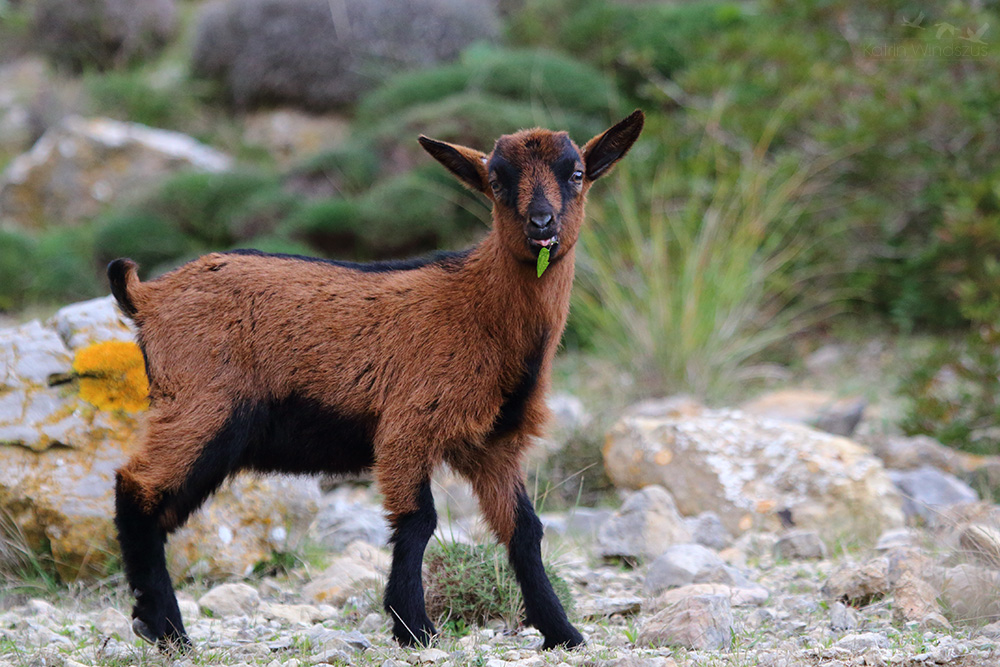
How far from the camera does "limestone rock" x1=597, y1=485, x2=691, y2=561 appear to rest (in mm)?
5062

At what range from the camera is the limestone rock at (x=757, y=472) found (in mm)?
5836

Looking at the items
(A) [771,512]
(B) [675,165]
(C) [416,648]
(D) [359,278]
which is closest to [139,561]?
(C) [416,648]

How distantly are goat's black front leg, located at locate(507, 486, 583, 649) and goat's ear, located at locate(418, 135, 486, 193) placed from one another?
1254 millimetres

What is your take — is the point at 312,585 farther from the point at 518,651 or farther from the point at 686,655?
the point at 686,655

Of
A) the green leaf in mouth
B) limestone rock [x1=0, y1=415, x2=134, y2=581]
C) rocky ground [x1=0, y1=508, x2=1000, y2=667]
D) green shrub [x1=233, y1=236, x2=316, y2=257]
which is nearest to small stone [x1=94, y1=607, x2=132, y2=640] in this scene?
rocky ground [x1=0, y1=508, x2=1000, y2=667]

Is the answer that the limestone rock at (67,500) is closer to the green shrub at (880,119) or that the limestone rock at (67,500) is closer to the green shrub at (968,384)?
the green shrub at (968,384)

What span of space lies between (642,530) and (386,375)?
1921mm

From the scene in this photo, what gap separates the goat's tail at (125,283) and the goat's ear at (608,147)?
73.1 inches

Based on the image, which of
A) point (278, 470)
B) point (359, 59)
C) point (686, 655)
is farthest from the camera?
point (359, 59)

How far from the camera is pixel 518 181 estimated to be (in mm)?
3746

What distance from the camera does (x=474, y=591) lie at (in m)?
4.16

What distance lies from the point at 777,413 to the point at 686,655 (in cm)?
455

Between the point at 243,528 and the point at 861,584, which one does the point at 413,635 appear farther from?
the point at 861,584

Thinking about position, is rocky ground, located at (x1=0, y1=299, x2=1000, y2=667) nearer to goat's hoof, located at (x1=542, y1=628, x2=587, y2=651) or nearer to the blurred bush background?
goat's hoof, located at (x1=542, y1=628, x2=587, y2=651)
